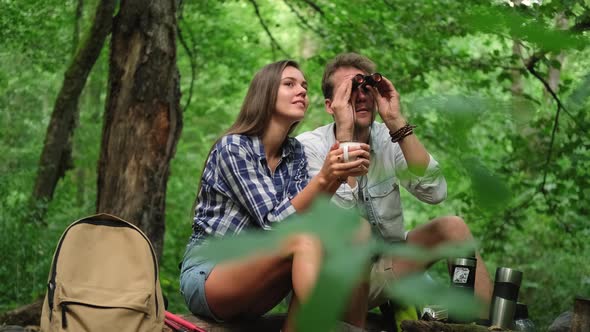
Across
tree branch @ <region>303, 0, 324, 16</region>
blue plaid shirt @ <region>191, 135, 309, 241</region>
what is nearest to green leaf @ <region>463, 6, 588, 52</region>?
blue plaid shirt @ <region>191, 135, 309, 241</region>

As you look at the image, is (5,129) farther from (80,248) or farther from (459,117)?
(459,117)

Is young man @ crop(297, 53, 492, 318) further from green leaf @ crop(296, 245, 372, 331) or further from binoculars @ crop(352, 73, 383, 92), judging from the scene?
green leaf @ crop(296, 245, 372, 331)

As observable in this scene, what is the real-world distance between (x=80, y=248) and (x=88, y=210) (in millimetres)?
4662

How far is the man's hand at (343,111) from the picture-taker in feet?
5.33

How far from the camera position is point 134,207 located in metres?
4.22

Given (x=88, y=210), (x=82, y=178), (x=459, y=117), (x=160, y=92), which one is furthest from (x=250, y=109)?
(x=82, y=178)

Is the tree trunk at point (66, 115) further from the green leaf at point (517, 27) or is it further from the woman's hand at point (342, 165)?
the green leaf at point (517, 27)

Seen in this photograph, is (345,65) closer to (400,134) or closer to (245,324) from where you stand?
(400,134)

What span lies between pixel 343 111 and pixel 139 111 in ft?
9.05

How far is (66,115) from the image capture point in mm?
6449

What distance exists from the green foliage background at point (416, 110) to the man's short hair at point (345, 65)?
27cm

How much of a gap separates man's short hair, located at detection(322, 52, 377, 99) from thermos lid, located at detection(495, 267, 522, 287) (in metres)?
0.98

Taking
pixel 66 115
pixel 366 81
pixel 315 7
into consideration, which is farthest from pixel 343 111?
pixel 66 115

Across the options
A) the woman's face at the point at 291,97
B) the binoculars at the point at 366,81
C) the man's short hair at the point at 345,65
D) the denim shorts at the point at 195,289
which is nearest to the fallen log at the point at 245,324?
the denim shorts at the point at 195,289
